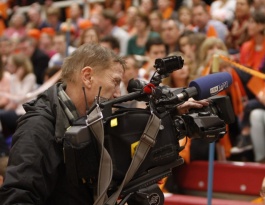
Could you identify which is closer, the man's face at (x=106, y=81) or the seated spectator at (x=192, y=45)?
the man's face at (x=106, y=81)

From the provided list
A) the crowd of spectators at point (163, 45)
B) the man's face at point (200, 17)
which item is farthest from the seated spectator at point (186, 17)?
the man's face at point (200, 17)

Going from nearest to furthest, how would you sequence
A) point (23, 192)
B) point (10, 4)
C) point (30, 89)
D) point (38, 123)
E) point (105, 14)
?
point (23, 192), point (38, 123), point (30, 89), point (105, 14), point (10, 4)

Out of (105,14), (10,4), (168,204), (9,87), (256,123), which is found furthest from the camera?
(10,4)

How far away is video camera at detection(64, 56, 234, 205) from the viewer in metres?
2.61

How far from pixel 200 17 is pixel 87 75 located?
621 centimetres

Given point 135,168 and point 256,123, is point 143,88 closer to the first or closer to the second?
point 135,168

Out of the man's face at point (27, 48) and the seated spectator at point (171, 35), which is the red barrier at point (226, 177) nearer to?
the seated spectator at point (171, 35)

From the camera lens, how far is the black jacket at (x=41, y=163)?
2.60 meters

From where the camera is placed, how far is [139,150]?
8.68 ft

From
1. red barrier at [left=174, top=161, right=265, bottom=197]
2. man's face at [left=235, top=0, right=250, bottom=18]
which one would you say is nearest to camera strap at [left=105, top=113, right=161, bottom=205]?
red barrier at [left=174, top=161, right=265, bottom=197]

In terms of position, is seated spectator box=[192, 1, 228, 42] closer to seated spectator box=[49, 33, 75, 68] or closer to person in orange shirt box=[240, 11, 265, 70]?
person in orange shirt box=[240, 11, 265, 70]

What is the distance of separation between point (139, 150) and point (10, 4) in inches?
509

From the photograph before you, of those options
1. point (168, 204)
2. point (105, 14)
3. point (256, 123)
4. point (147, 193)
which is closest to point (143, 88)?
point (147, 193)

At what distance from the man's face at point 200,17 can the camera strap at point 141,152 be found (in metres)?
6.38
